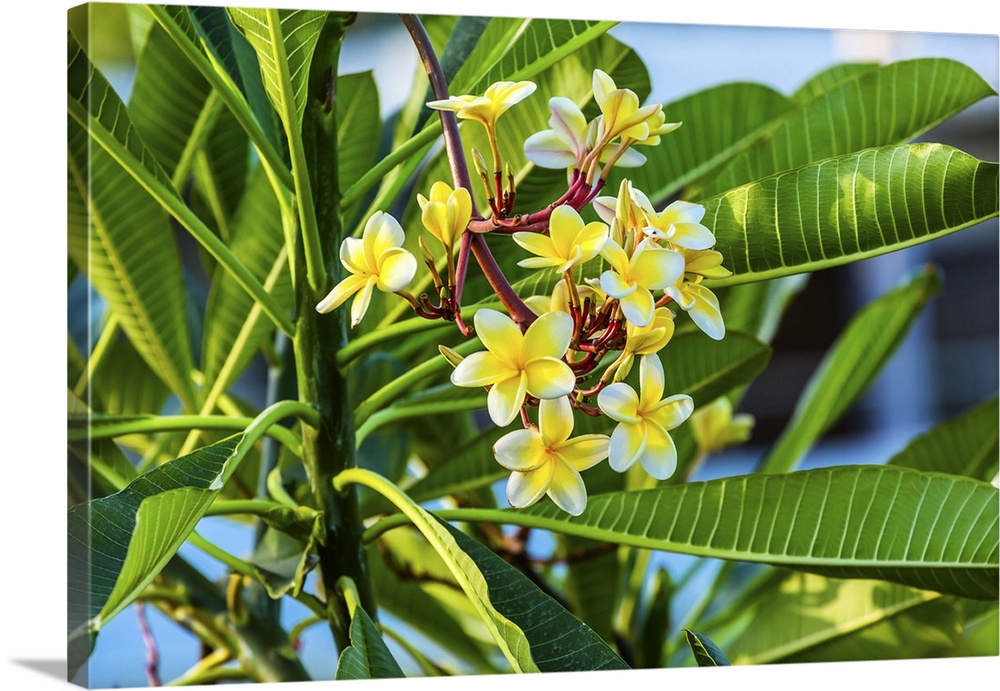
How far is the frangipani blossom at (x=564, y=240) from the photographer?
2.43 ft

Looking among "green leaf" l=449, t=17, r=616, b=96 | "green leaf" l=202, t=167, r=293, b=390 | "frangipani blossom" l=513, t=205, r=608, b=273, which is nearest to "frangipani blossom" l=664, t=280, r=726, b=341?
"frangipani blossom" l=513, t=205, r=608, b=273

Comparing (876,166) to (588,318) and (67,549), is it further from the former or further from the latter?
(67,549)

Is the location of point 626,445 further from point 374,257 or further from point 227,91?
point 227,91

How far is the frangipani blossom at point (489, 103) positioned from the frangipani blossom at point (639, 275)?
13 centimetres

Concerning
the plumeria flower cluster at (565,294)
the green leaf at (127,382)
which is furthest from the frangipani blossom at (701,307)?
the green leaf at (127,382)

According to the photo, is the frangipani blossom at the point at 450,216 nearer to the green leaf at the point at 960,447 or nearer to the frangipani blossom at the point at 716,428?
the frangipani blossom at the point at 716,428

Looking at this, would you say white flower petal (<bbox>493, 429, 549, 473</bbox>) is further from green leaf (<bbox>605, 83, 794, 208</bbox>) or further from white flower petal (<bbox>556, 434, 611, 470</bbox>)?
green leaf (<bbox>605, 83, 794, 208</bbox>)

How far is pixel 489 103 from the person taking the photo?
784mm

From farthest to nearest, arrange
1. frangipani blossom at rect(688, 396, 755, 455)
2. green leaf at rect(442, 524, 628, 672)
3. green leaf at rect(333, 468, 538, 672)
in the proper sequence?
frangipani blossom at rect(688, 396, 755, 455), green leaf at rect(442, 524, 628, 672), green leaf at rect(333, 468, 538, 672)

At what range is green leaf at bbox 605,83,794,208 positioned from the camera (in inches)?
39.5

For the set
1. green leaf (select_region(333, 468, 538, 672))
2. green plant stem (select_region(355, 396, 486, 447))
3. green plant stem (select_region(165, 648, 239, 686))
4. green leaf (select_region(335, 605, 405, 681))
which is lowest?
green plant stem (select_region(165, 648, 239, 686))

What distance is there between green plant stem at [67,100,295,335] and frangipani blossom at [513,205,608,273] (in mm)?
208

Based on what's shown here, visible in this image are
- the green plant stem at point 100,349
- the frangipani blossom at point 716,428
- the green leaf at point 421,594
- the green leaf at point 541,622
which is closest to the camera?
the green leaf at point 541,622

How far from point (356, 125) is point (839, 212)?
15.4 inches
